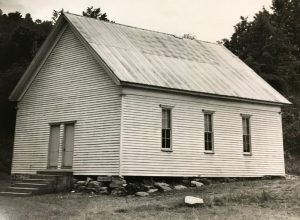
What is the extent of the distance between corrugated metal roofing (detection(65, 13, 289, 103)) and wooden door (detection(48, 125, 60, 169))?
4704mm

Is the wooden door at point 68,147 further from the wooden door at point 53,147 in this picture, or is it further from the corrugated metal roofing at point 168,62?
the corrugated metal roofing at point 168,62

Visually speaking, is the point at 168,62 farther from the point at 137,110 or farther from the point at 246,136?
the point at 246,136

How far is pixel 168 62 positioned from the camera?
23.8 meters

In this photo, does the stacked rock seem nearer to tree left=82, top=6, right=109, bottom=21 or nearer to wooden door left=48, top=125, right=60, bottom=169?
wooden door left=48, top=125, right=60, bottom=169

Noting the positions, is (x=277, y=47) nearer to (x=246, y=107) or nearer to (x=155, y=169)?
(x=246, y=107)

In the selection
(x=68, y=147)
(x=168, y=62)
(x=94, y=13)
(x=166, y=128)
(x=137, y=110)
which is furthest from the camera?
(x=94, y=13)

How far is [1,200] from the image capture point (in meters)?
18.1

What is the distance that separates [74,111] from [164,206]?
8603mm

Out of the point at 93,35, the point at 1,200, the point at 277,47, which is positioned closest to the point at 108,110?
the point at 93,35

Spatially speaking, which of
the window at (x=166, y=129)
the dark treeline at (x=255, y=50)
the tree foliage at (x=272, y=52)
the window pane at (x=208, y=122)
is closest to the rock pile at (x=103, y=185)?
the window at (x=166, y=129)

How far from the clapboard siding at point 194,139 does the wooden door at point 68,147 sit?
11.8ft

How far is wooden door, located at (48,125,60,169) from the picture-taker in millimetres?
22586

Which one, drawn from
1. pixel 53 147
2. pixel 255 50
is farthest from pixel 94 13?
pixel 53 147

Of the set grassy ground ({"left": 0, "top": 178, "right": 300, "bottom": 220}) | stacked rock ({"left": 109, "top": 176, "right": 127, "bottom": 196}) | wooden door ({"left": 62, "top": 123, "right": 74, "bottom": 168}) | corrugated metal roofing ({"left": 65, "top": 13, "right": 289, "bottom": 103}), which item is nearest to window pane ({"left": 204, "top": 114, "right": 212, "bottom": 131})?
corrugated metal roofing ({"left": 65, "top": 13, "right": 289, "bottom": 103})
